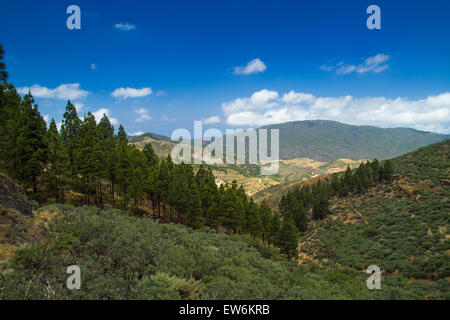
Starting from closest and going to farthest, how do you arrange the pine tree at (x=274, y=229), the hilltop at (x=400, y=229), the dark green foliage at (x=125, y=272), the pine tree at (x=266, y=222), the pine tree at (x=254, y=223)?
the dark green foliage at (x=125, y=272) < the hilltop at (x=400, y=229) < the pine tree at (x=254, y=223) < the pine tree at (x=266, y=222) < the pine tree at (x=274, y=229)

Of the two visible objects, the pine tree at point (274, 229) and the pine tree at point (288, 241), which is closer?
the pine tree at point (288, 241)

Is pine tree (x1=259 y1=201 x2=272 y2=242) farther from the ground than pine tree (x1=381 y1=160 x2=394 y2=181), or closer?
closer

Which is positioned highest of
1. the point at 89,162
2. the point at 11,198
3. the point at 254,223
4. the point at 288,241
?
the point at 89,162

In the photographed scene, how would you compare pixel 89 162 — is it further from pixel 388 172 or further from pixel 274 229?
pixel 388 172

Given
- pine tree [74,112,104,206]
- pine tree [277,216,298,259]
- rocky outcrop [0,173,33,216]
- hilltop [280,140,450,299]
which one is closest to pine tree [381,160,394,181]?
hilltop [280,140,450,299]

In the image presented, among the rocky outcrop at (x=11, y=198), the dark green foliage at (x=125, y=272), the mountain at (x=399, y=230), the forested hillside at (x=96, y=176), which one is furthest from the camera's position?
the forested hillside at (x=96, y=176)

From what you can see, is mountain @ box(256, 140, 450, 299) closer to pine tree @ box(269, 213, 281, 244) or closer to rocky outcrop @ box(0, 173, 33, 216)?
pine tree @ box(269, 213, 281, 244)

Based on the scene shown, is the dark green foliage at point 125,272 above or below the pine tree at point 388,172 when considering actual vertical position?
below

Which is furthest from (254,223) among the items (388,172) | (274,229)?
(388,172)

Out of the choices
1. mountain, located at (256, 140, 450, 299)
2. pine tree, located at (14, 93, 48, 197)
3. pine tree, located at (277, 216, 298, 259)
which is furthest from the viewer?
pine tree, located at (277, 216, 298, 259)

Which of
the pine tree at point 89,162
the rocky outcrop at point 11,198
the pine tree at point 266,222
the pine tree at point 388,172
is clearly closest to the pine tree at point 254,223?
the pine tree at point 266,222

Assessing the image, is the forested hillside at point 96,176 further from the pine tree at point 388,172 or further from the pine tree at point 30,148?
the pine tree at point 388,172

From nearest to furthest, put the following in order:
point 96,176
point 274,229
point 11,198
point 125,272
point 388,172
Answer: point 125,272 < point 11,198 < point 96,176 < point 274,229 < point 388,172
